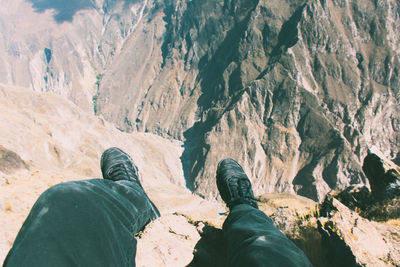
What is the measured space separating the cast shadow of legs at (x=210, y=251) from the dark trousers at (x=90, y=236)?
1.31 meters

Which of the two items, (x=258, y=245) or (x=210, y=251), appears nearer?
(x=258, y=245)

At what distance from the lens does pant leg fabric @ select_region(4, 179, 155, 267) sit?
54.3 inches

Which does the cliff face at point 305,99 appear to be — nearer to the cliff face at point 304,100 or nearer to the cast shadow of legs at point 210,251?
the cliff face at point 304,100

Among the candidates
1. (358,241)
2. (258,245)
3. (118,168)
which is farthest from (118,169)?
(358,241)

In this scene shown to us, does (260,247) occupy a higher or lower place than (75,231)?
lower

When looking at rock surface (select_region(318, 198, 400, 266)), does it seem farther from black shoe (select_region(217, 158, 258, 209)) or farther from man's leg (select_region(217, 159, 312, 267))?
black shoe (select_region(217, 158, 258, 209))

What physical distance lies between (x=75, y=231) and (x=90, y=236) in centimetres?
10

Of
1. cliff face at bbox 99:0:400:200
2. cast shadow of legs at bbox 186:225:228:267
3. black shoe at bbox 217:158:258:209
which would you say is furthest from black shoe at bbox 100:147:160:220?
cliff face at bbox 99:0:400:200

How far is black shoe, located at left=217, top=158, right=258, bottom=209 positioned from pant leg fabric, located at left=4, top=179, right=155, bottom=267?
2730 mm

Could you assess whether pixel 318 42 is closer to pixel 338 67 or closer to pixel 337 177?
pixel 338 67

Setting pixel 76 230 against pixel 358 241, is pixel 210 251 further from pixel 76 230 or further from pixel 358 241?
pixel 76 230

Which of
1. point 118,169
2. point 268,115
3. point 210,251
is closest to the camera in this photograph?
point 210,251

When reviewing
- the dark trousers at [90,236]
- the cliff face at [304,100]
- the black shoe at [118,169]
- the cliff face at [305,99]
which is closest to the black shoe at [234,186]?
the black shoe at [118,169]

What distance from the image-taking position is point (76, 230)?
1580mm
